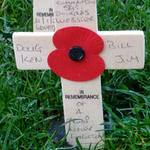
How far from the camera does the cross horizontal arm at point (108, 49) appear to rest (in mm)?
1226

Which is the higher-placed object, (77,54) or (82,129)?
(77,54)

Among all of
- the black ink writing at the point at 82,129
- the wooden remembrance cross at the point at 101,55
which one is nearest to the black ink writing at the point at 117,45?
the wooden remembrance cross at the point at 101,55

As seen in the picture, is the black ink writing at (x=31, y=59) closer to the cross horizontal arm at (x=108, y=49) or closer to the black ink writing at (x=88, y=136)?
the cross horizontal arm at (x=108, y=49)

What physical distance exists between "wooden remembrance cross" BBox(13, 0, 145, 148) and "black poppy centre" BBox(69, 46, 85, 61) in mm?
76

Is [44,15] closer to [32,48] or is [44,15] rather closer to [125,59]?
[32,48]

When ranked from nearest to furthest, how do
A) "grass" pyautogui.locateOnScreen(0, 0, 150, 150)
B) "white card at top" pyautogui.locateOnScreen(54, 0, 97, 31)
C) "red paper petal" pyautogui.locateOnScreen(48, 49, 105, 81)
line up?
"white card at top" pyautogui.locateOnScreen(54, 0, 97, 31)
"red paper petal" pyautogui.locateOnScreen(48, 49, 105, 81)
"grass" pyautogui.locateOnScreen(0, 0, 150, 150)

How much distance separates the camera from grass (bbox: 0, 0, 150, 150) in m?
1.39

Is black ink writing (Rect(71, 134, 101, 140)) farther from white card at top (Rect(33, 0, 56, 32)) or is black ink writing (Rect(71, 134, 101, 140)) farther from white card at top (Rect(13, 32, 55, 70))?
white card at top (Rect(33, 0, 56, 32))

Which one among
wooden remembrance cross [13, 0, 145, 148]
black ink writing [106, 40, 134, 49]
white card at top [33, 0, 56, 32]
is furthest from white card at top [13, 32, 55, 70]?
white card at top [33, 0, 56, 32]

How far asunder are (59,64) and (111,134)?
0.37 metres

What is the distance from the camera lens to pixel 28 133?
145 cm

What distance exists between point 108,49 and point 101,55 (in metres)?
0.04

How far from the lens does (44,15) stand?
1659 mm

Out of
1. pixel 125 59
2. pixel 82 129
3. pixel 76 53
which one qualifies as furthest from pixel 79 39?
pixel 82 129
